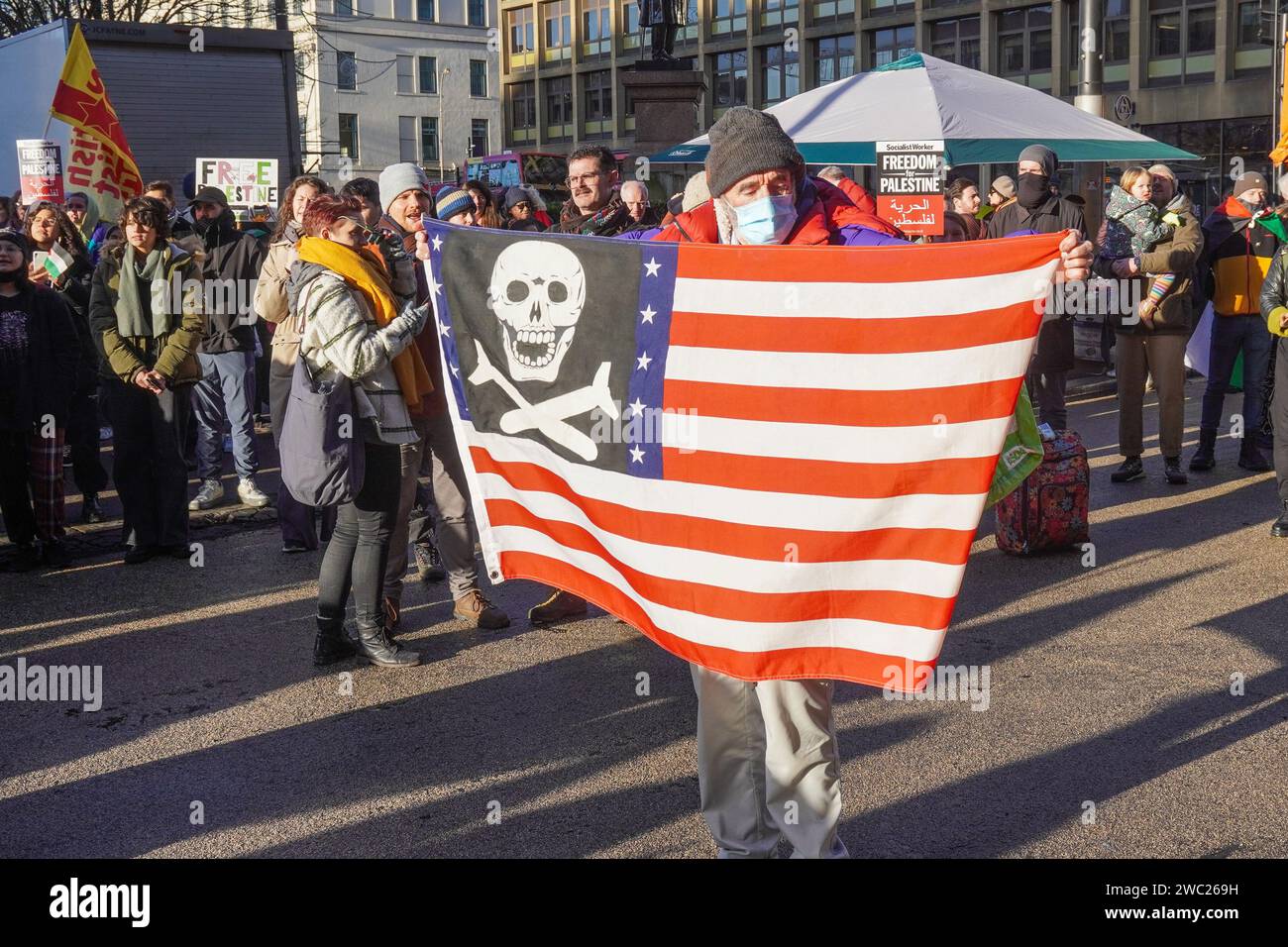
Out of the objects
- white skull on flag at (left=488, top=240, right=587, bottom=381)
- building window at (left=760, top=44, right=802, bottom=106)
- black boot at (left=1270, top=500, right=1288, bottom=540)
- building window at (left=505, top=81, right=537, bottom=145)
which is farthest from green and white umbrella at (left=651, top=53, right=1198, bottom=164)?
building window at (left=505, top=81, right=537, bottom=145)

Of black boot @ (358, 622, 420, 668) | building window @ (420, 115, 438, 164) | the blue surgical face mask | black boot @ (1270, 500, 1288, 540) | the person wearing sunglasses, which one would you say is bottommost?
black boot @ (358, 622, 420, 668)

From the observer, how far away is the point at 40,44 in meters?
16.9

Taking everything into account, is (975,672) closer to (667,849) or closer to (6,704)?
(667,849)

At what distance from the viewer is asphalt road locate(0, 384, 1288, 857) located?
449 cm

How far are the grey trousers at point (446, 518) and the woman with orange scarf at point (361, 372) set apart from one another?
1.37 ft

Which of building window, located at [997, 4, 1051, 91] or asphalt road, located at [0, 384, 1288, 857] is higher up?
building window, located at [997, 4, 1051, 91]

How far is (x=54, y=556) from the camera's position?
8.48m

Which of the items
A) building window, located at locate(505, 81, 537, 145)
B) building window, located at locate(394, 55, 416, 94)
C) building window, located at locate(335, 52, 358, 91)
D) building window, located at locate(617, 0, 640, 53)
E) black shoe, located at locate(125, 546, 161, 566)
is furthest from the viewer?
building window, located at locate(394, 55, 416, 94)

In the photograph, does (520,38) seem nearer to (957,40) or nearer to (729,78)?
(729,78)

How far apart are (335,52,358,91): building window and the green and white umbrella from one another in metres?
63.5

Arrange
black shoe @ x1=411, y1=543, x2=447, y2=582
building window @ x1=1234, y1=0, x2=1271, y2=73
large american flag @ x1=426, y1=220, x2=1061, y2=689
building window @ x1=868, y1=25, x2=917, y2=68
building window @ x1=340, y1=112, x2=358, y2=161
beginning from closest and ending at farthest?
large american flag @ x1=426, y1=220, x2=1061, y2=689 → black shoe @ x1=411, y1=543, x2=447, y2=582 → building window @ x1=1234, y1=0, x2=1271, y2=73 → building window @ x1=868, y1=25, x2=917, y2=68 → building window @ x1=340, y1=112, x2=358, y2=161

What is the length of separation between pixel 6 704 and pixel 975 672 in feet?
13.4

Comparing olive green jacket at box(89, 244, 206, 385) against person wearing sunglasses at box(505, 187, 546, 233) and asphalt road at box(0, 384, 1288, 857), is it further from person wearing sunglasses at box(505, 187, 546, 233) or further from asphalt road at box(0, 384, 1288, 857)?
person wearing sunglasses at box(505, 187, 546, 233)

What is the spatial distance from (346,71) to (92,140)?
2394 inches
